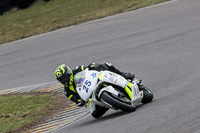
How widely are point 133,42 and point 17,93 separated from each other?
4383 mm

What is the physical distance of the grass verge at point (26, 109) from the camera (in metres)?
10.1

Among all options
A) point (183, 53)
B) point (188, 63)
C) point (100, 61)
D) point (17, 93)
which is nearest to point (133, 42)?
point (100, 61)

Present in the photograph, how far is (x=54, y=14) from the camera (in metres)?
21.1

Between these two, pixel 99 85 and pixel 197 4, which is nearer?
pixel 99 85

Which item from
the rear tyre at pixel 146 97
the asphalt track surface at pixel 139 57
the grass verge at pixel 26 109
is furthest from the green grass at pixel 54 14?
the rear tyre at pixel 146 97

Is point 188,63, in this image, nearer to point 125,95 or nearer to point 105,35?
point 125,95

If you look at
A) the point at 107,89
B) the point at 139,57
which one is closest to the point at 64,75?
the point at 107,89

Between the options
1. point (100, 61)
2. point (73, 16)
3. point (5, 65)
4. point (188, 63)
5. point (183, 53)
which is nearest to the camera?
point (188, 63)

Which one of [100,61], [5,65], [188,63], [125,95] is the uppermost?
[125,95]

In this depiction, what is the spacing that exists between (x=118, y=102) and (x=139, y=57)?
5.50 meters

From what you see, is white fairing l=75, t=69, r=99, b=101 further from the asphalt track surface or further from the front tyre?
the asphalt track surface

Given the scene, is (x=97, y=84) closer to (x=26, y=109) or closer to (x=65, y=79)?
(x=65, y=79)

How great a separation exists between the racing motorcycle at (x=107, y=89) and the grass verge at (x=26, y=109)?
2418 mm

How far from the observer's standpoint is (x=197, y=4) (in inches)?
659
